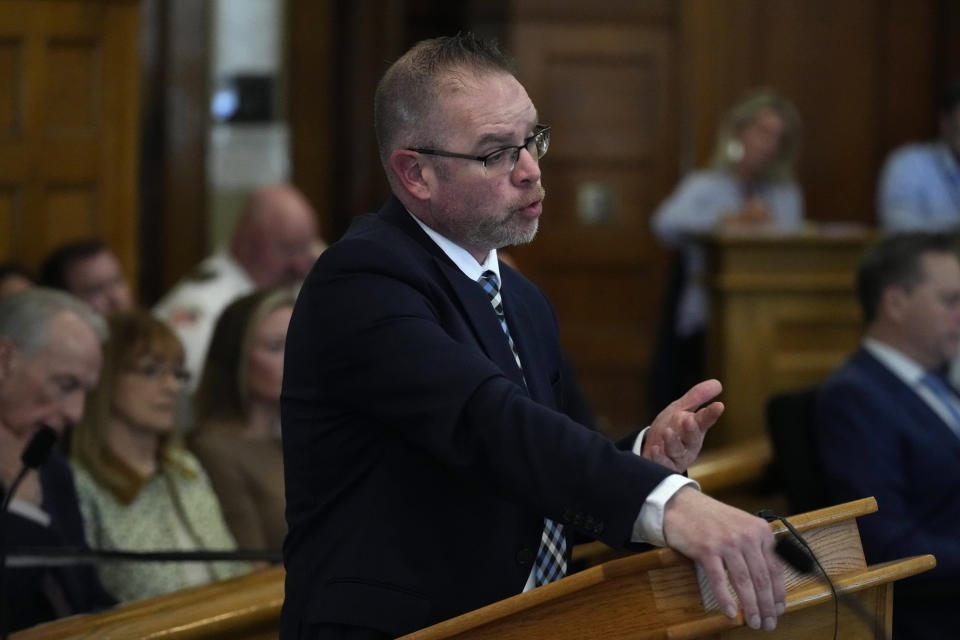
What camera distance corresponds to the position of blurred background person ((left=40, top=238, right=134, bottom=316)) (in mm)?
4285

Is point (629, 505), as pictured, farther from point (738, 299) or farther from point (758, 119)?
point (758, 119)

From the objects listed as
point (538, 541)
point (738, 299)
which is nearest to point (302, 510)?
point (538, 541)

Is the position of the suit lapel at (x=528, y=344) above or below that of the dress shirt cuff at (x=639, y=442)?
above

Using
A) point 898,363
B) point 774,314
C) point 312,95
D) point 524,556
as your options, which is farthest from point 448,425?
point 312,95

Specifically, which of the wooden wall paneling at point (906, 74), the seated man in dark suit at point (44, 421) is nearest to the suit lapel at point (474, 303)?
the seated man in dark suit at point (44, 421)

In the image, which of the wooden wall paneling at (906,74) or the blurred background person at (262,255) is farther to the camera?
the wooden wall paneling at (906,74)

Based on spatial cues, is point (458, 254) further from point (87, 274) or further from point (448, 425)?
point (87, 274)

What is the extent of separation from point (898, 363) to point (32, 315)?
1967mm

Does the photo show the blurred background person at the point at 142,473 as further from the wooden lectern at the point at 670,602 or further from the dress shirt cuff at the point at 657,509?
the dress shirt cuff at the point at 657,509

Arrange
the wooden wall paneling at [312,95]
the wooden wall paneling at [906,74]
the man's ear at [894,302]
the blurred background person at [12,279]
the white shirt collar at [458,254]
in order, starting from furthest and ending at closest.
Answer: the wooden wall paneling at [312,95] < the wooden wall paneling at [906,74] < the blurred background person at [12,279] < the man's ear at [894,302] < the white shirt collar at [458,254]

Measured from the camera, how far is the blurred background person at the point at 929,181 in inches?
212

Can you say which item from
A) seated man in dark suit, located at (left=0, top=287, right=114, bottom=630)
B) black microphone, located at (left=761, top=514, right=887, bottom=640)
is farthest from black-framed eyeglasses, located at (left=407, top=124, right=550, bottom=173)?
seated man in dark suit, located at (left=0, top=287, right=114, bottom=630)

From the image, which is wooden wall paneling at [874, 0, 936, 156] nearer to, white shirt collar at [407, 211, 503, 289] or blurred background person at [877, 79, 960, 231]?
blurred background person at [877, 79, 960, 231]

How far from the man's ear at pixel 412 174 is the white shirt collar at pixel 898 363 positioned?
184cm
